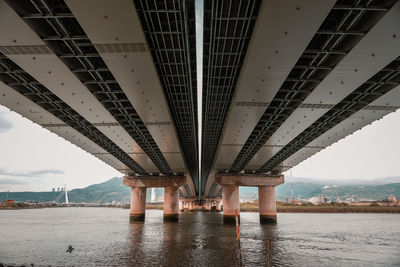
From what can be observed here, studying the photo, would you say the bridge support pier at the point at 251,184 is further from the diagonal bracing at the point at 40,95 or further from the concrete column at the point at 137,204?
the diagonal bracing at the point at 40,95

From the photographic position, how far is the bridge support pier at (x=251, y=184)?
47.4 metres

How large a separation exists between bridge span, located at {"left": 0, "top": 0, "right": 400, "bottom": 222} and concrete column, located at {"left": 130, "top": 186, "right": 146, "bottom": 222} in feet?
109

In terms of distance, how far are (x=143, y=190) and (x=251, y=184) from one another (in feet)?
79.5

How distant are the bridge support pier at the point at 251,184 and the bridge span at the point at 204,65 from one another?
21777 millimetres

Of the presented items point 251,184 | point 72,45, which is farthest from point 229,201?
point 72,45

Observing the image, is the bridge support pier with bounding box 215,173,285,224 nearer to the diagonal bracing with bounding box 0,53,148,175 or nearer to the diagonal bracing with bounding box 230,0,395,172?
the diagonal bracing with bounding box 0,53,148,175

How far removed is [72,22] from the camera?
36.8 ft

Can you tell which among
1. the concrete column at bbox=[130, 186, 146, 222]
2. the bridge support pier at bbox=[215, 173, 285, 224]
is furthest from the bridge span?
the concrete column at bbox=[130, 186, 146, 222]

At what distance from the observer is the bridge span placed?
995cm

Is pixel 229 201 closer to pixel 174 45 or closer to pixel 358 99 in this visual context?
pixel 358 99

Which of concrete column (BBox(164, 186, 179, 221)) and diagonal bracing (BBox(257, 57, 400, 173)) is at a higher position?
diagonal bracing (BBox(257, 57, 400, 173))

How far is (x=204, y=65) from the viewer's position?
1499 centimetres

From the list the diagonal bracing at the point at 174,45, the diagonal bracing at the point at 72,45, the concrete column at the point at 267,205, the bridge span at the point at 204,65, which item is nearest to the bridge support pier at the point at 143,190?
the concrete column at the point at 267,205

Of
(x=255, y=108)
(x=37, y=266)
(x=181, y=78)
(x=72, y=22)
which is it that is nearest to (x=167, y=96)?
(x=181, y=78)
